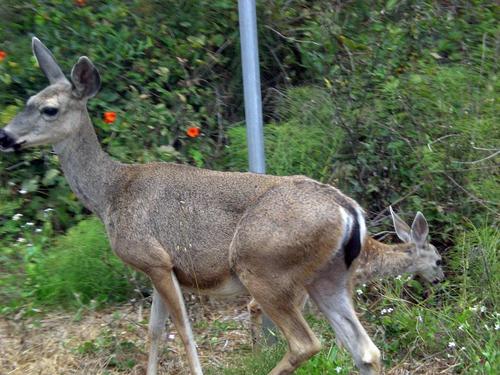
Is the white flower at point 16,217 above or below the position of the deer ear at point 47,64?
below

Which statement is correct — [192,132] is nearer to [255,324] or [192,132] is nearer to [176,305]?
[255,324]

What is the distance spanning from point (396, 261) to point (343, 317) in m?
0.69

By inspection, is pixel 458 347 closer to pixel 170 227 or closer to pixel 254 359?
pixel 254 359

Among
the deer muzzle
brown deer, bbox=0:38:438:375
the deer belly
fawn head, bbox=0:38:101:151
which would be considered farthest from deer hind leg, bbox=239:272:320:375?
the deer muzzle

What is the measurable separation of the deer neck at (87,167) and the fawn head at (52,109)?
7 centimetres

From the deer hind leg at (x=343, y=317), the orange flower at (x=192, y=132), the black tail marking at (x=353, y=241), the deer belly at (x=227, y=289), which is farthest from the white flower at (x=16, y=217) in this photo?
the black tail marking at (x=353, y=241)

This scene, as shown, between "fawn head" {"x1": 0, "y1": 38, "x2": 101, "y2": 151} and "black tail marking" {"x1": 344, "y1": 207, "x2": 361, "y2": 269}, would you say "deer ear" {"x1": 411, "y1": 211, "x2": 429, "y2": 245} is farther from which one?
"fawn head" {"x1": 0, "y1": 38, "x2": 101, "y2": 151}

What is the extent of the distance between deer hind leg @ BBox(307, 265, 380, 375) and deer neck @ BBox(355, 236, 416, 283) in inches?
8.7

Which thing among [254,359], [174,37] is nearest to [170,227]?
[254,359]

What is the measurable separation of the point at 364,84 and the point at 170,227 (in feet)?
8.63

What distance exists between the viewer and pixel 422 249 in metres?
7.57

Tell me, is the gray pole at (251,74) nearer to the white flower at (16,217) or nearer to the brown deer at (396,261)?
the brown deer at (396,261)

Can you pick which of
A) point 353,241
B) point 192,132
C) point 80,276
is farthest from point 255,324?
point 192,132

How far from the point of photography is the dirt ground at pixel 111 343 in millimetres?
7172
